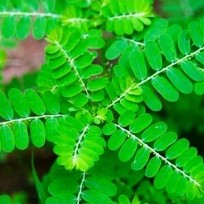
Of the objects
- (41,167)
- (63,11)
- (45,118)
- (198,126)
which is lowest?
(41,167)

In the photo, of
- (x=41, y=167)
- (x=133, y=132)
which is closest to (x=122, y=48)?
(x=133, y=132)

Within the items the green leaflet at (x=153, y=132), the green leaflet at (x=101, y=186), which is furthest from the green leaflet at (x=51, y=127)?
the green leaflet at (x=153, y=132)

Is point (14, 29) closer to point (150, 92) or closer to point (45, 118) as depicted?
point (45, 118)

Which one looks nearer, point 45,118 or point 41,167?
point 45,118

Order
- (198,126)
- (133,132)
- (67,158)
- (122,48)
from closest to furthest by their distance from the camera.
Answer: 1. (67,158)
2. (133,132)
3. (122,48)
4. (198,126)

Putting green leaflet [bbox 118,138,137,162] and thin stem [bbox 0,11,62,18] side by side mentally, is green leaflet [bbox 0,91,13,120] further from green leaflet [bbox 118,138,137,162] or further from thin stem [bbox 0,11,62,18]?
thin stem [bbox 0,11,62,18]

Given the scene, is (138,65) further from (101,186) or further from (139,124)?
(101,186)

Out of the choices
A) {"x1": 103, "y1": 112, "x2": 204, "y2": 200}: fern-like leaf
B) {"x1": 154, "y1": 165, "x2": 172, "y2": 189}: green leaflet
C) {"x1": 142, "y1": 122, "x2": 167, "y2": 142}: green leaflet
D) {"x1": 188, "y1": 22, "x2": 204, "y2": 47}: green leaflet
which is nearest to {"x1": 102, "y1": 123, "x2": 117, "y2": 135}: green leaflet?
{"x1": 103, "y1": 112, "x2": 204, "y2": 200}: fern-like leaf
